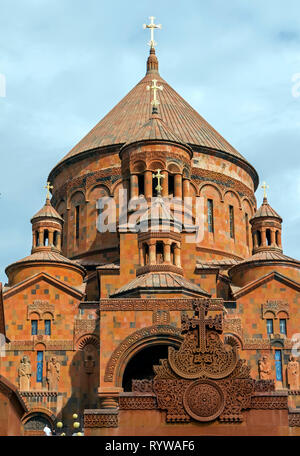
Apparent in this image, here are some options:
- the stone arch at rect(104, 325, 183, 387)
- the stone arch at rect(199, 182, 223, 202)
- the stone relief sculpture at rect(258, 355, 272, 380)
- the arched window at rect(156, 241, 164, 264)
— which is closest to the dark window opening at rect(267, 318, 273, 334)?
the stone relief sculpture at rect(258, 355, 272, 380)

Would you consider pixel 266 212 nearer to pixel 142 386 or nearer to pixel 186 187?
pixel 186 187

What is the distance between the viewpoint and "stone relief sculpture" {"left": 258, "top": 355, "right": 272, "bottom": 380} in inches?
1464

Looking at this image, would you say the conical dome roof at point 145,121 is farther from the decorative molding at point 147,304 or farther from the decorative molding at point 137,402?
the decorative molding at point 137,402

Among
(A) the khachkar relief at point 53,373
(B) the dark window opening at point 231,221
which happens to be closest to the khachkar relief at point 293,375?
(A) the khachkar relief at point 53,373

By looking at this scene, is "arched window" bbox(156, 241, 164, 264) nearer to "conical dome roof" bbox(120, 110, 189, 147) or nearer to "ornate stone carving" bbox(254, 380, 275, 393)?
"conical dome roof" bbox(120, 110, 189, 147)

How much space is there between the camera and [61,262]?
41.7 metres

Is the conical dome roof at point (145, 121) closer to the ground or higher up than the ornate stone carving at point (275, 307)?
higher up

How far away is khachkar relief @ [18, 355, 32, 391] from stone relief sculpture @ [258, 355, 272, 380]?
899 cm

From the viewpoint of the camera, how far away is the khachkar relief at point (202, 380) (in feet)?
83.8

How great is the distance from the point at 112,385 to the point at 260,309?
8357 millimetres

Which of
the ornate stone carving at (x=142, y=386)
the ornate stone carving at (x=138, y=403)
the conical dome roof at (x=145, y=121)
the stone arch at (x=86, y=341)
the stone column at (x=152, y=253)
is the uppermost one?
the conical dome roof at (x=145, y=121)

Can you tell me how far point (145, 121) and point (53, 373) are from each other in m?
17.5

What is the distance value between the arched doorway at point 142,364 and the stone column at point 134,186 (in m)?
9.19

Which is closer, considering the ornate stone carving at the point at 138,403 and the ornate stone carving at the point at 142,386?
the ornate stone carving at the point at 138,403
